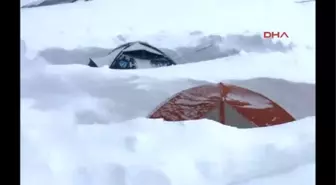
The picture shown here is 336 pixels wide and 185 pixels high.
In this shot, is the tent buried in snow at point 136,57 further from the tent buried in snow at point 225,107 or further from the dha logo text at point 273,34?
the dha logo text at point 273,34

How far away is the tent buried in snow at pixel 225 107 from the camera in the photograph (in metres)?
1.06

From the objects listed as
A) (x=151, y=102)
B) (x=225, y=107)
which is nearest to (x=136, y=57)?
(x=151, y=102)

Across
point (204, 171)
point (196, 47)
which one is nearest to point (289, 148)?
point (204, 171)

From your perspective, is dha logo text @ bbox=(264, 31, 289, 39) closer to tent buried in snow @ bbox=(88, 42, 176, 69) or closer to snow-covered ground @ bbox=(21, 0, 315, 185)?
snow-covered ground @ bbox=(21, 0, 315, 185)

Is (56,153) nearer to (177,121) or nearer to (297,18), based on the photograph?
(177,121)

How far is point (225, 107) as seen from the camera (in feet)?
3.51

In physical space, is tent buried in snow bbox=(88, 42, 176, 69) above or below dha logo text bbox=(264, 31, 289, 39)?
below

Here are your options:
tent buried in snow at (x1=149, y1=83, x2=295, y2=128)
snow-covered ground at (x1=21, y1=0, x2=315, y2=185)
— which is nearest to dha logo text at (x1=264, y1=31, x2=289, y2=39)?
snow-covered ground at (x1=21, y1=0, x2=315, y2=185)

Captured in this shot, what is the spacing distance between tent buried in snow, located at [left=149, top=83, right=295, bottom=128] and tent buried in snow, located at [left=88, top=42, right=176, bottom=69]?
0.09 meters

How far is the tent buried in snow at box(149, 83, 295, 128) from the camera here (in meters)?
1.06

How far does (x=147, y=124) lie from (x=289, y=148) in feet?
1.06

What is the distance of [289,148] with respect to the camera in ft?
3.53

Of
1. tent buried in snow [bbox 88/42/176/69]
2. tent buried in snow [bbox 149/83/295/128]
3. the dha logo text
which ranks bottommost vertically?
tent buried in snow [bbox 149/83/295/128]

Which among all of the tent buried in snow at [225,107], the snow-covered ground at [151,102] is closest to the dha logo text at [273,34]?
the snow-covered ground at [151,102]
